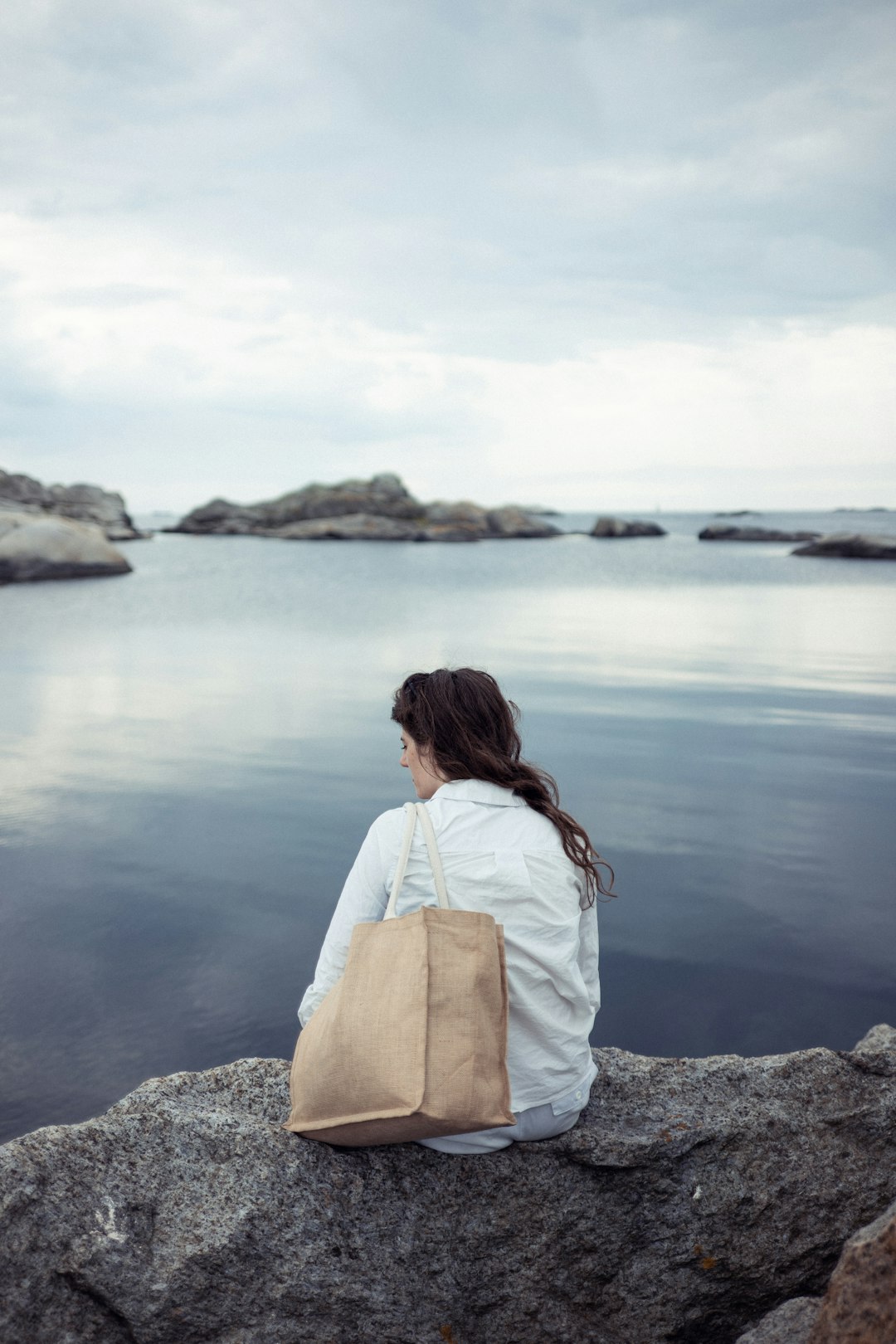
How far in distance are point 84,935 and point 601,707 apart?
7.42 meters

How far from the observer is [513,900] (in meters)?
2.45

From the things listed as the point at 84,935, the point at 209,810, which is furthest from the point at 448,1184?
the point at 209,810

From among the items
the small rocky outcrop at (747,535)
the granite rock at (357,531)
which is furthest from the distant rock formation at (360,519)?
the small rocky outcrop at (747,535)

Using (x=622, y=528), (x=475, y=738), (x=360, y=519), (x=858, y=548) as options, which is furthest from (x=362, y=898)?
(x=622, y=528)

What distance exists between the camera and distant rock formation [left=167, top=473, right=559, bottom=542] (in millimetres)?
73625

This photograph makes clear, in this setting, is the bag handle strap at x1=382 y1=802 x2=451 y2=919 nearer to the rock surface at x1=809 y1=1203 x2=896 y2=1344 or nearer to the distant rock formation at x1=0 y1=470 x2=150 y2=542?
the rock surface at x1=809 y1=1203 x2=896 y2=1344

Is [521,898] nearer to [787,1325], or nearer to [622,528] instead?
[787,1325]

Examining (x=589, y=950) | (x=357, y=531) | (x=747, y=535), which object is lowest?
(x=589, y=950)

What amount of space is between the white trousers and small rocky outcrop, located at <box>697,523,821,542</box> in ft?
241

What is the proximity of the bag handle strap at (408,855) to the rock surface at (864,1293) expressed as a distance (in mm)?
1048

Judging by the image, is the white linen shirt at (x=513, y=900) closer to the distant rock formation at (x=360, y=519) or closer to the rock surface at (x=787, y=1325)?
the rock surface at (x=787, y=1325)

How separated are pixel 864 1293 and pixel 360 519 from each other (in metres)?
73.9

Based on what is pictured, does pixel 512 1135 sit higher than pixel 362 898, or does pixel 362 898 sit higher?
pixel 362 898

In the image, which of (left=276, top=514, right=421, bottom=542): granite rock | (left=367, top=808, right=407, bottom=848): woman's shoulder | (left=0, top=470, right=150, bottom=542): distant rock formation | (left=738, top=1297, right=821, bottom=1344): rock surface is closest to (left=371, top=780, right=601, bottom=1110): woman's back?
(left=367, top=808, right=407, bottom=848): woman's shoulder
